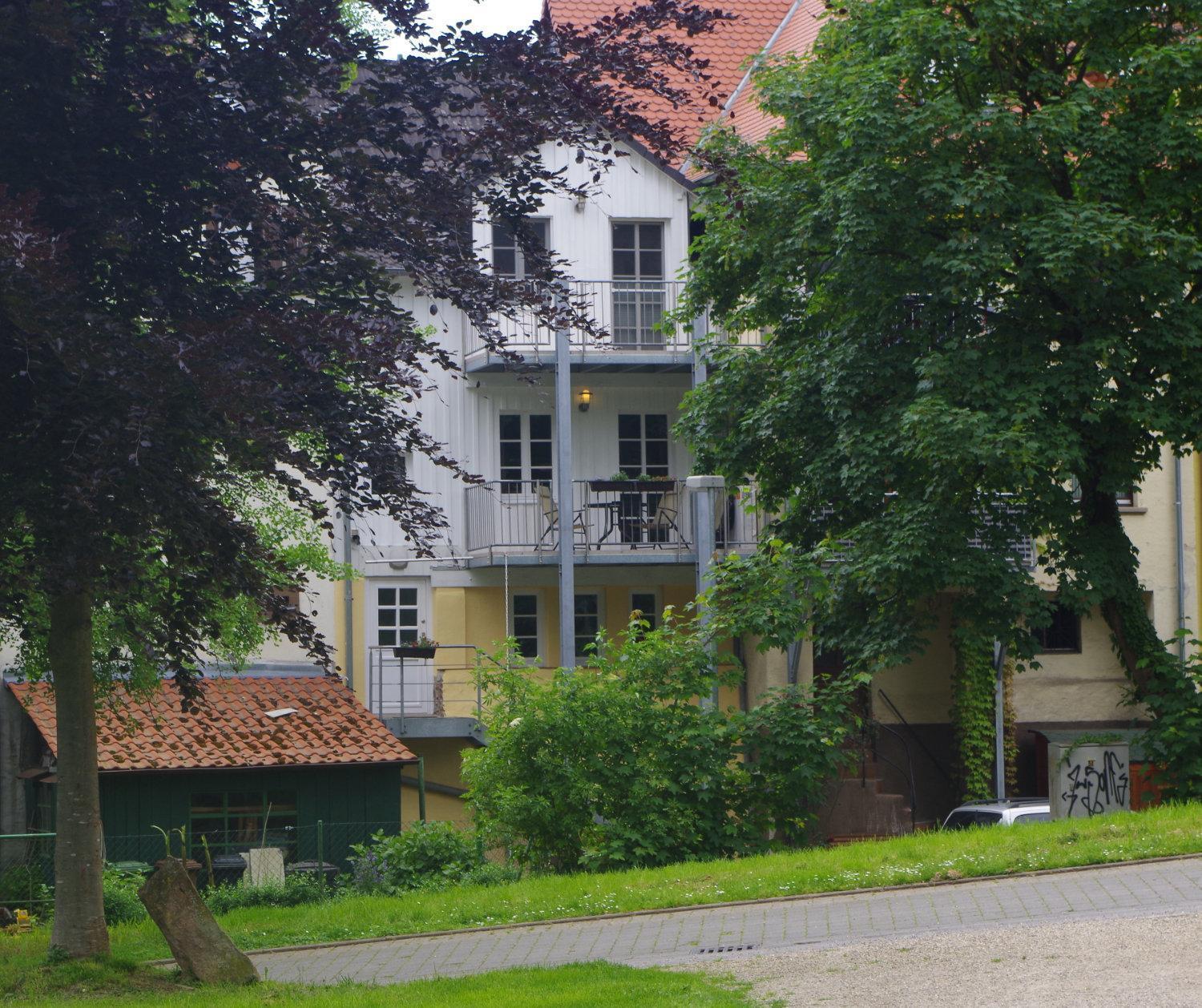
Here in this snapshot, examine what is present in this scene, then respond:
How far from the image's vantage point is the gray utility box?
1825cm

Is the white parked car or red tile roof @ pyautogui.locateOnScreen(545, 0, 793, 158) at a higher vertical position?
red tile roof @ pyautogui.locateOnScreen(545, 0, 793, 158)

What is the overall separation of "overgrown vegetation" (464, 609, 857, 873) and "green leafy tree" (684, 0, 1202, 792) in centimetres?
231

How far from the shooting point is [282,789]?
2497 centimetres

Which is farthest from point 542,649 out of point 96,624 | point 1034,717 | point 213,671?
point 96,624

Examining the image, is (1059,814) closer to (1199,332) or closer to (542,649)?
(1199,332)

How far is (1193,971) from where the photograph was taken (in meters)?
8.50

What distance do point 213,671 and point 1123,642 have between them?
16.1 meters

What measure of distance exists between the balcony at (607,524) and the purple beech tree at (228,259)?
55.2 ft

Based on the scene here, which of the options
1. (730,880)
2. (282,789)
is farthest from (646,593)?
(730,880)

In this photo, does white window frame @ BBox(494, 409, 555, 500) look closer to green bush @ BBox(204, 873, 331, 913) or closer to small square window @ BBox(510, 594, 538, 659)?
small square window @ BBox(510, 594, 538, 659)

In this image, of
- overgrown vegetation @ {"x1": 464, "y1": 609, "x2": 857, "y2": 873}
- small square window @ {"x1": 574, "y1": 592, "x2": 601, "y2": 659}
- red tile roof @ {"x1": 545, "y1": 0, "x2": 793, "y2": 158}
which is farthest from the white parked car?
red tile roof @ {"x1": 545, "y1": 0, "x2": 793, "y2": 158}

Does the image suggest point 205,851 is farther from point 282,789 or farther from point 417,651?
point 417,651

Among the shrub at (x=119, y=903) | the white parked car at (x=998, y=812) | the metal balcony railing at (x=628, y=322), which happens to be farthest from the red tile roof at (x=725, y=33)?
the shrub at (x=119, y=903)

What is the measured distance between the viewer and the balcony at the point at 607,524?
28.8 metres
